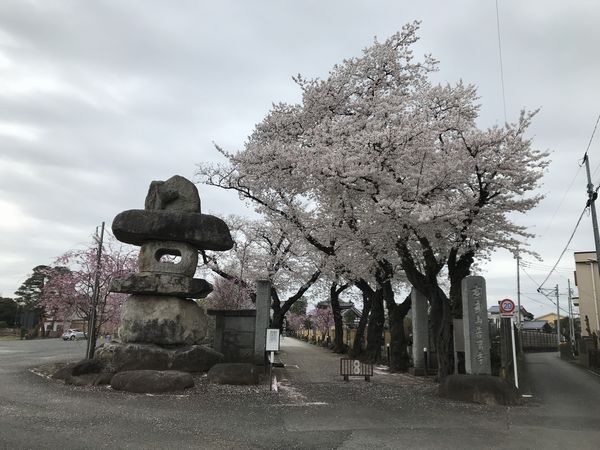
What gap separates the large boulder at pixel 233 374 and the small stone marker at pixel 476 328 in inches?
232

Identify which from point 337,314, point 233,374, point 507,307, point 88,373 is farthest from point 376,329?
point 88,373

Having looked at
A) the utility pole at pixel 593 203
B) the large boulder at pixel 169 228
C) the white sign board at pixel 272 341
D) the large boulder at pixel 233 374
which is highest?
the utility pole at pixel 593 203

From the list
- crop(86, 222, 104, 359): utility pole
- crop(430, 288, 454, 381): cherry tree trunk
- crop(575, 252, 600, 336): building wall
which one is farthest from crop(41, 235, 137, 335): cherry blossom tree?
crop(575, 252, 600, 336): building wall

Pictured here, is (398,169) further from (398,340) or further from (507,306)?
(398,340)

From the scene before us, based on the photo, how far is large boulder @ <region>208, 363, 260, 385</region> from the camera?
39.8ft

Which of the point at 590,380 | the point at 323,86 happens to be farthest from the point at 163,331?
the point at 590,380

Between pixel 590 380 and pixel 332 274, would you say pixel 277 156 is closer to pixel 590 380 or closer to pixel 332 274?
pixel 332 274

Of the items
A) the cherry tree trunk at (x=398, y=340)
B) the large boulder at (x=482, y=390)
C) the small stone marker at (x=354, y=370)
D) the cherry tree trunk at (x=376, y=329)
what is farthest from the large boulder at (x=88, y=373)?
the cherry tree trunk at (x=376, y=329)

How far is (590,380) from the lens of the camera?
1739cm

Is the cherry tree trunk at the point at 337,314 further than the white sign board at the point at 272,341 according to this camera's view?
Yes

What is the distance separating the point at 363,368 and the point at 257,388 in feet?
16.4

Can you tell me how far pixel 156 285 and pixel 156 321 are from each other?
99cm

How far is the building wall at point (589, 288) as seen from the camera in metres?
35.6

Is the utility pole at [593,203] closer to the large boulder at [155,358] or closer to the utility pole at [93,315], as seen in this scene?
the large boulder at [155,358]
